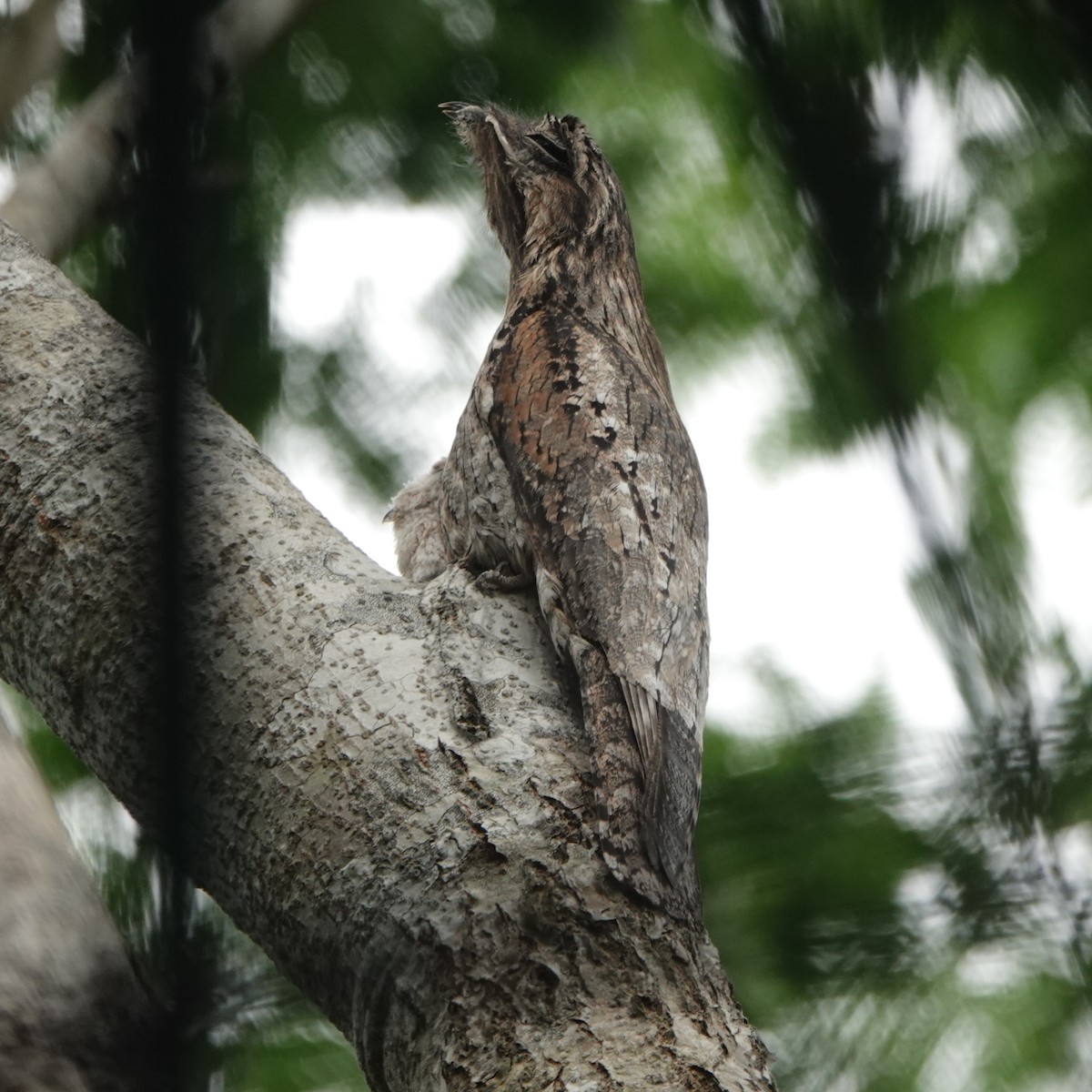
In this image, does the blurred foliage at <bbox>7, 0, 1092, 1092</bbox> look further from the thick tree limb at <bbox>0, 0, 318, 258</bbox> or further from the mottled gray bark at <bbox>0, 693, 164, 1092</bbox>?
the thick tree limb at <bbox>0, 0, 318, 258</bbox>

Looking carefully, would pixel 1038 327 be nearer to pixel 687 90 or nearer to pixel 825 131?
pixel 825 131

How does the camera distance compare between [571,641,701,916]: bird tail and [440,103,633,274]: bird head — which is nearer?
[571,641,701,916]: bird tail

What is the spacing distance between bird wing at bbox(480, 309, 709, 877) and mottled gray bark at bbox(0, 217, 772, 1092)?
212mm

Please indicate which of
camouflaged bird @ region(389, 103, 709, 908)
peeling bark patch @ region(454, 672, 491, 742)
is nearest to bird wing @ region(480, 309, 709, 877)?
camouflaged bird @ region(389, 103, 709, 908)

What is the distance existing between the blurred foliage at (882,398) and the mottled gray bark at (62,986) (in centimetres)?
8

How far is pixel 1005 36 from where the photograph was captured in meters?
0.94

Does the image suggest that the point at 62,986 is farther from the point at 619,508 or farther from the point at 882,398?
the point at 619,508

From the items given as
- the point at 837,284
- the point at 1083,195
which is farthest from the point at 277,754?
the point at 1083,195

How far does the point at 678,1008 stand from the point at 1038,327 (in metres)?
1.21

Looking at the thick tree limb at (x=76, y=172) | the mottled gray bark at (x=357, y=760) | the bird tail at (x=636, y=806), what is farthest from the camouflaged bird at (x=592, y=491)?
the thick tree limb at (x=76, y=172)

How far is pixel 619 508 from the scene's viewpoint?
10.7 ft

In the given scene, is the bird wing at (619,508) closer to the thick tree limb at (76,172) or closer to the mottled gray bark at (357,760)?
the mottled gray bark at (357,760)

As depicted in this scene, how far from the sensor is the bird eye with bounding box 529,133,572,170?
476 centimetres

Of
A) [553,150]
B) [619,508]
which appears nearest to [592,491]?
[619,508]
